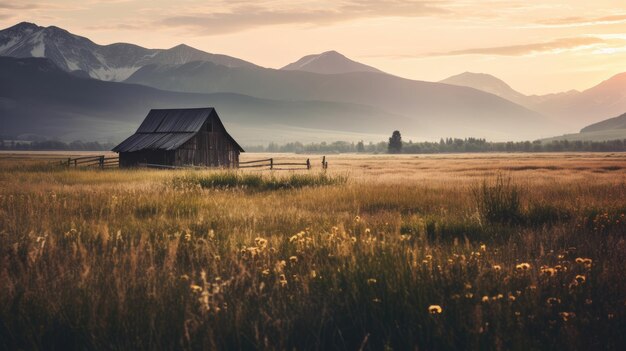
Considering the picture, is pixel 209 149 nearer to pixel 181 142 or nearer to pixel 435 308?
pixel 181 142

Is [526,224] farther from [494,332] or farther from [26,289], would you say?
[26,289]

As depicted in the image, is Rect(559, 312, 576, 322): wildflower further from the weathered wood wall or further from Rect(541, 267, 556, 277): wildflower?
the weathered wood wall

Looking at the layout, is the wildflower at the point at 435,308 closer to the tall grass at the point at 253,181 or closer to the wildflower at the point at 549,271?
the wildflower at the point at 549,271

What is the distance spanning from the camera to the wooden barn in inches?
1984

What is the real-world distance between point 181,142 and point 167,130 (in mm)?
5745

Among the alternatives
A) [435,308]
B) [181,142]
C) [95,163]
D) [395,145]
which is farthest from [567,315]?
[395,145]

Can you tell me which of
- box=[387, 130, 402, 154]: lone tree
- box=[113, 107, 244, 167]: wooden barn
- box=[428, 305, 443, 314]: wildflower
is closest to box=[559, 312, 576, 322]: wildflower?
box=[428, 305, 443, 314]: wildflower

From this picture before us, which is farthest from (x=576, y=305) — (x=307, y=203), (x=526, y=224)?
(x=307, y=203)

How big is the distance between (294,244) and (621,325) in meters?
4.39

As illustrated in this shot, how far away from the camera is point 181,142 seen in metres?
49.5

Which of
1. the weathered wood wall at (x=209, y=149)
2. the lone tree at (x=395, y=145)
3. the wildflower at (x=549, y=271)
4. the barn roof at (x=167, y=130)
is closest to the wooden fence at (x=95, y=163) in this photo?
→ the barn roof at (x=167, y=130)

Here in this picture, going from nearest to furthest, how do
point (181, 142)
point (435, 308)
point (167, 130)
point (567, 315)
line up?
1. point (435, 308)
2. point (567, 315)
3. point (181, 142)
4. point (167, 130)

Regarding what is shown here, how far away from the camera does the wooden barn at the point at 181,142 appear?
5041 centimetres

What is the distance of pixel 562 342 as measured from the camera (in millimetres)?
4055
